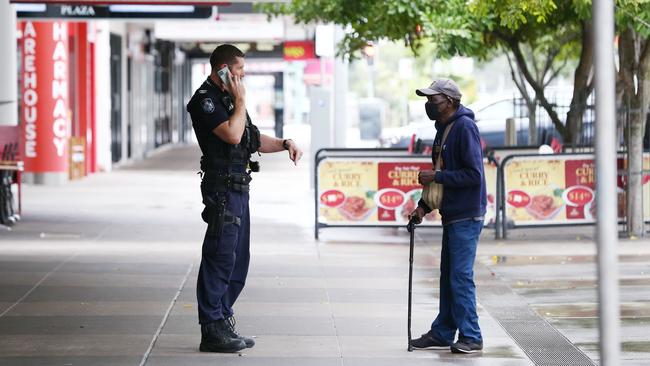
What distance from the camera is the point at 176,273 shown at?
1300 cm

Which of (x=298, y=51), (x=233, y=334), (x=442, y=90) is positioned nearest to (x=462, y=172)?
(x=442, y=90)

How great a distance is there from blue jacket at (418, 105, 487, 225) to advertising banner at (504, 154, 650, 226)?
743 cm

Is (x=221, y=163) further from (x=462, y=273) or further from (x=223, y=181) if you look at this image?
(x=462, y=273)

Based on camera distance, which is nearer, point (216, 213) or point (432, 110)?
point (216, 213)

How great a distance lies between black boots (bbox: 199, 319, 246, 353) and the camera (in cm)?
870

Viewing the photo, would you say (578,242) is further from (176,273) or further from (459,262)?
(459,262)

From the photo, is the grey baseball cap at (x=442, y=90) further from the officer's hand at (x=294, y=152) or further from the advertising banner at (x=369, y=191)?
the advertising banner at (x=369, y=191)

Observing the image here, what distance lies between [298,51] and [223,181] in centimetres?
3151

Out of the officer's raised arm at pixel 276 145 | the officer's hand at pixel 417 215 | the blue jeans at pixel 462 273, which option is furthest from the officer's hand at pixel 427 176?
the officer's raised arm at pixel 276 145

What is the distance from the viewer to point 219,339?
8.70 m

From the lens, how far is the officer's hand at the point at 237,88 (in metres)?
8.48

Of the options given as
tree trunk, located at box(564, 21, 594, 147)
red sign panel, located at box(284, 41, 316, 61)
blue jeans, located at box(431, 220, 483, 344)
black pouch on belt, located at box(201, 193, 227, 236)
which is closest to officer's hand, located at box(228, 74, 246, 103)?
black pouch on belt, located at box(201, 193, 227, 236)

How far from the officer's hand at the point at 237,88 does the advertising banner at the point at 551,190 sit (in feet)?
26.7

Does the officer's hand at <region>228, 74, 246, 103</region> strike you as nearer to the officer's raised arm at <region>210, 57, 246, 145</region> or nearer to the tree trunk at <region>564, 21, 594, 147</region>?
the officer's raised arm at <region>210, 57, 246, 145</region>
